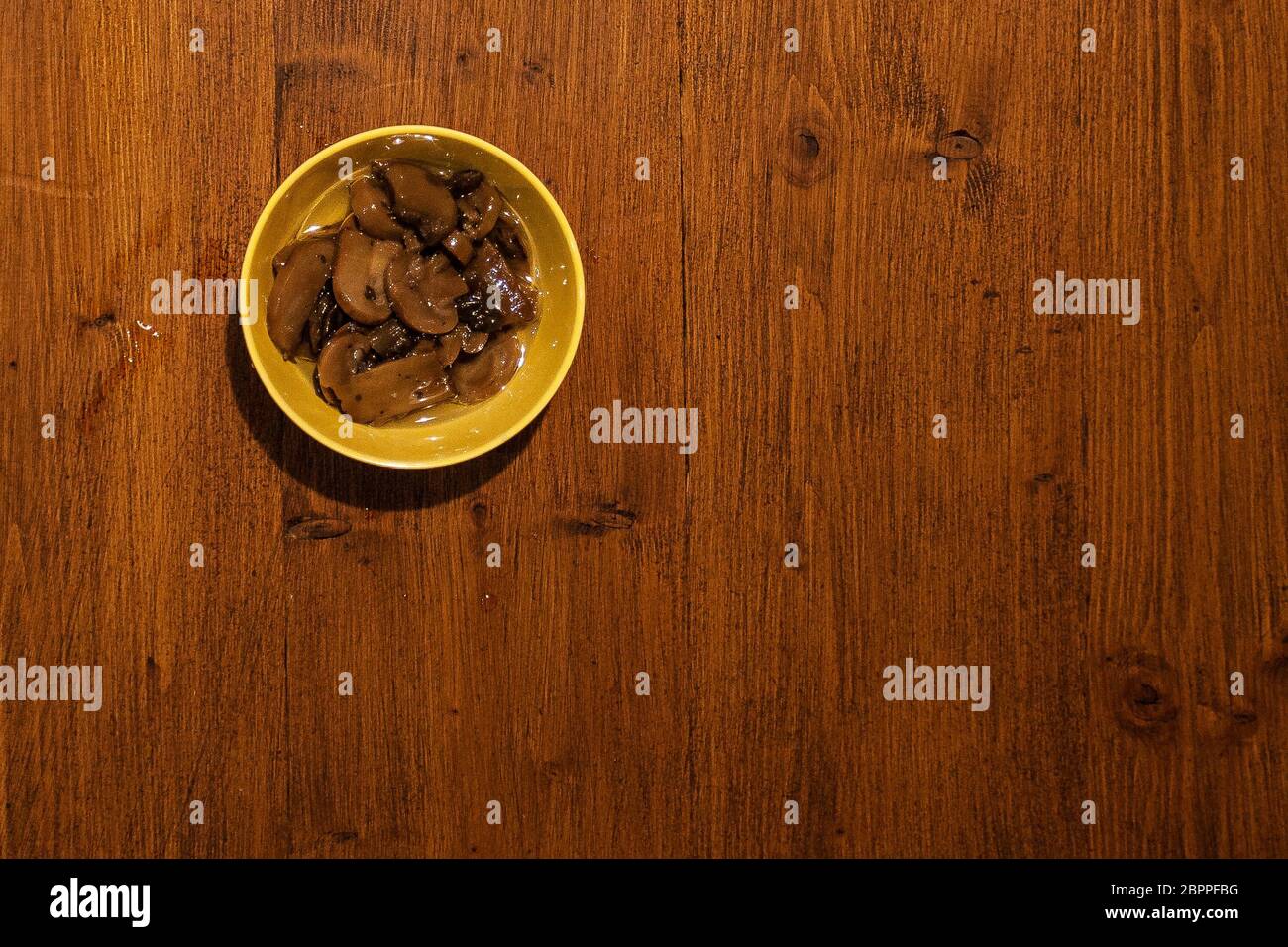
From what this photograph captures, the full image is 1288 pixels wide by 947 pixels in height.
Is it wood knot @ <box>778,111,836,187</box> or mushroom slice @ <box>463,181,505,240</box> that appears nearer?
mushroom slice @ <box>463,181,505,240</box>

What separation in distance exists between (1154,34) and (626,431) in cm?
93

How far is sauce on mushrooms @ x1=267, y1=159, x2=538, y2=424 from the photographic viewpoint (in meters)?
1.15

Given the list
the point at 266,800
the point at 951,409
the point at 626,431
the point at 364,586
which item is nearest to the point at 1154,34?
the point at 951,409

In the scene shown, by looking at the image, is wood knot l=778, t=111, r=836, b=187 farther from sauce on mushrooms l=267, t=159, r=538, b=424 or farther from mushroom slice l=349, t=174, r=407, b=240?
mushroom slice l=349, t=174, r=407, b=240

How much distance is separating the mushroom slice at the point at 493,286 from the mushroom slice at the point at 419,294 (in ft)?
0.08

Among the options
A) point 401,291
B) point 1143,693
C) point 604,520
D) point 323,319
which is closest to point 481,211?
point 401,291

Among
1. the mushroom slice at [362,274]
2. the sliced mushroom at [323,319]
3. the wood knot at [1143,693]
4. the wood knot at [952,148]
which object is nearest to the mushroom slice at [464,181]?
the mushroom slice at [362,274]

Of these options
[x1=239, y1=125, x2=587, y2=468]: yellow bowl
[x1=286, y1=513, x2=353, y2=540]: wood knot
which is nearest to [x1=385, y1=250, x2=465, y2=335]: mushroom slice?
[x1=239, y1=125, x2=587, y2=468]: yellow bowl

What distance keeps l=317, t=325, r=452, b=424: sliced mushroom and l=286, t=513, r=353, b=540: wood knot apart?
0.18 m

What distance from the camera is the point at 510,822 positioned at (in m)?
1.28

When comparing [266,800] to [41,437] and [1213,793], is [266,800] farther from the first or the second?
[1213,793]

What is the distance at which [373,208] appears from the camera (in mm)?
1145

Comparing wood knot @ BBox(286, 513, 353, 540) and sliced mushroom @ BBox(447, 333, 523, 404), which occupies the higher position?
sliced mushroom @ BBox(447, 333, 523, 404)

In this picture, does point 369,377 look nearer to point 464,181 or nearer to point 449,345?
point 449,345
